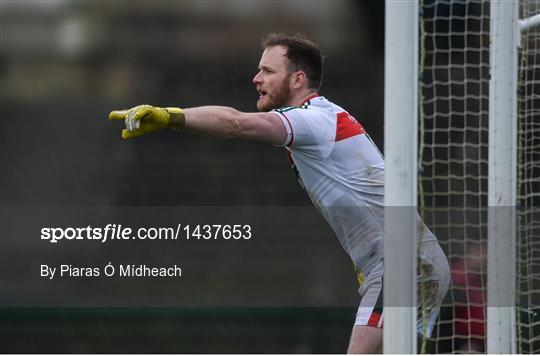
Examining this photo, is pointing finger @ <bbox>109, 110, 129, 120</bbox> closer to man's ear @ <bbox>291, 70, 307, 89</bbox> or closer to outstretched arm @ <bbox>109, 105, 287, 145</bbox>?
outstretched arm @ <bbox>109, 105, 287, 145</bbox>

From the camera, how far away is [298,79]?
420 centimetres

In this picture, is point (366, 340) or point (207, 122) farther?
point (366, 340)

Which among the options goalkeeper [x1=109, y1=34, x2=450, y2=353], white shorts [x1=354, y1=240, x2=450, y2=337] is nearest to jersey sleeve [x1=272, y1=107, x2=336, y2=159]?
goalkeeper [x1=109, y1=34, x2=450, y2=353]

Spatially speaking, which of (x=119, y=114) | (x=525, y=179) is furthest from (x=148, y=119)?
(x=525, y=179)

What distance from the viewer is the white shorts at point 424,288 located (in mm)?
3871

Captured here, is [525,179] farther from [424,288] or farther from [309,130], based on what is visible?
[309,130]

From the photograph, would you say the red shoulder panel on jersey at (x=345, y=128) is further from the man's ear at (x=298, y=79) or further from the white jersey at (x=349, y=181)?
the man's ear at (x=298, y=79)

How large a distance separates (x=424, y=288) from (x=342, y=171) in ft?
2.00

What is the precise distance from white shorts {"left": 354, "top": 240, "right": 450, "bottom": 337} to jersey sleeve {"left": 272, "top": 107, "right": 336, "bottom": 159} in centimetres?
57

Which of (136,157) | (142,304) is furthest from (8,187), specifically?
(142,304)

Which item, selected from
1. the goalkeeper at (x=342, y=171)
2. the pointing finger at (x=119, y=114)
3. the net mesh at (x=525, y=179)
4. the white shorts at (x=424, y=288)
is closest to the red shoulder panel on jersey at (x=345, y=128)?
the goalkeeper at (x=342, y=171)

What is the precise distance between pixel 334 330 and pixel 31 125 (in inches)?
134

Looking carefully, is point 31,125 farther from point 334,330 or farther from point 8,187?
point 334,330

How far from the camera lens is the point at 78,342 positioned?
7.18 m
